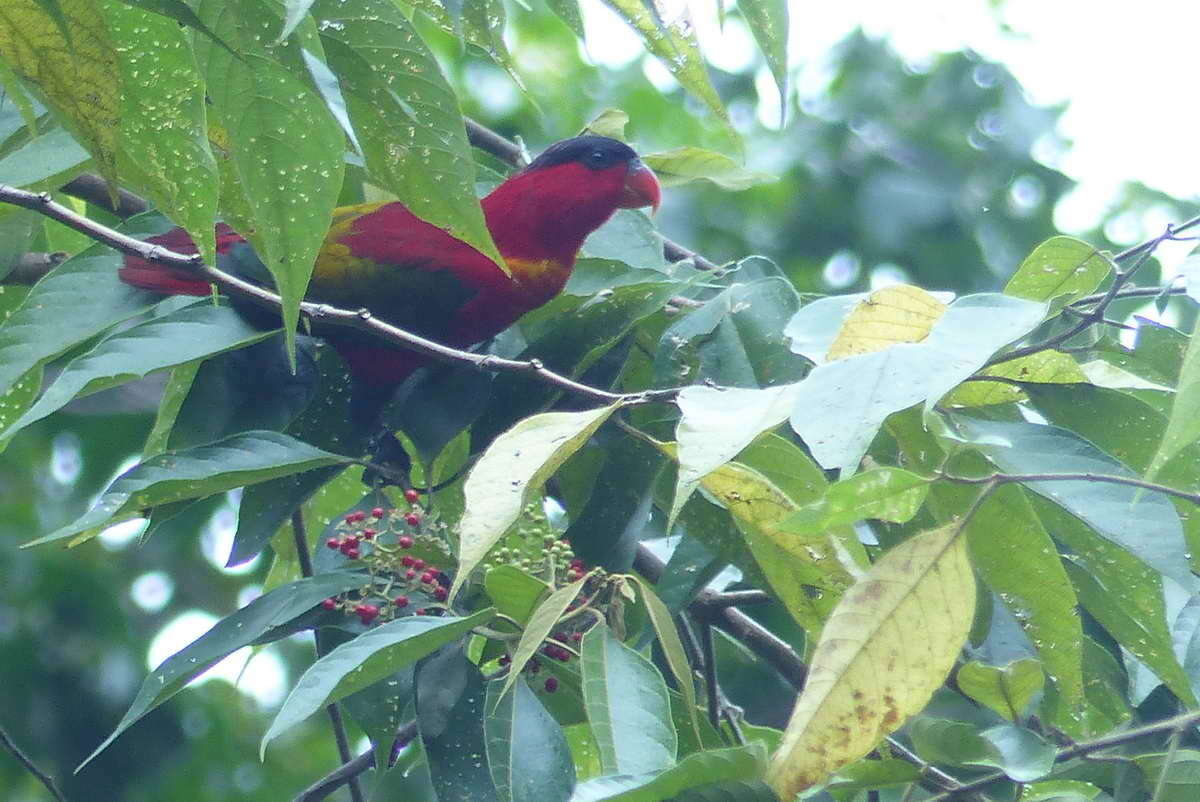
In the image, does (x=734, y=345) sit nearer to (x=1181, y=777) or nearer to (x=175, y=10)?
(x=1181, y=777)

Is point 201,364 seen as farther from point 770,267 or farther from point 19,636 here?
point 19,636

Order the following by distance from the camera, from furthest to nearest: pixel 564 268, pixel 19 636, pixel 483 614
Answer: pixel 19 636, pixel 564 268, pixel 483 614

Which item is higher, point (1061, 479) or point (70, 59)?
point (70, 59)

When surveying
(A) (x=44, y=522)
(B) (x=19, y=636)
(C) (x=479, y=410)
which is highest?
(C) (x=479, y=410)

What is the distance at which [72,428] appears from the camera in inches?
176

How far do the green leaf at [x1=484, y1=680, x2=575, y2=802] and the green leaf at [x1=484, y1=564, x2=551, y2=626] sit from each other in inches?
3.1

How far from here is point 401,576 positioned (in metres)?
1.36

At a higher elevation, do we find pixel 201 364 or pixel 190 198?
pixel 190 198

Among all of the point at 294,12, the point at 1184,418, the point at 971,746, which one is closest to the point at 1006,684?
the point at 971,746

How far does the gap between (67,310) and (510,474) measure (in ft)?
2.33

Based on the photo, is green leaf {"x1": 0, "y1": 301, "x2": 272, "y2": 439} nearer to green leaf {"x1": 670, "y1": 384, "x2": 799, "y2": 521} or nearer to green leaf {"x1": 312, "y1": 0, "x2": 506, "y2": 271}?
green leaf {"x1": 312, "y1": 0, "x2": 506, "y2": 271}

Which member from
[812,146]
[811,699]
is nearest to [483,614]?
[811,699]

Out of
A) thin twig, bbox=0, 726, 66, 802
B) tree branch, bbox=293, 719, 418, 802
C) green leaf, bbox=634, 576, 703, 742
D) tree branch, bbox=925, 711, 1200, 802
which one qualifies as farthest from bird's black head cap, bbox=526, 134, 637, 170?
tree branch, bbox=925, 711, 1200, 802

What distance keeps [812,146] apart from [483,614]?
454 cm
